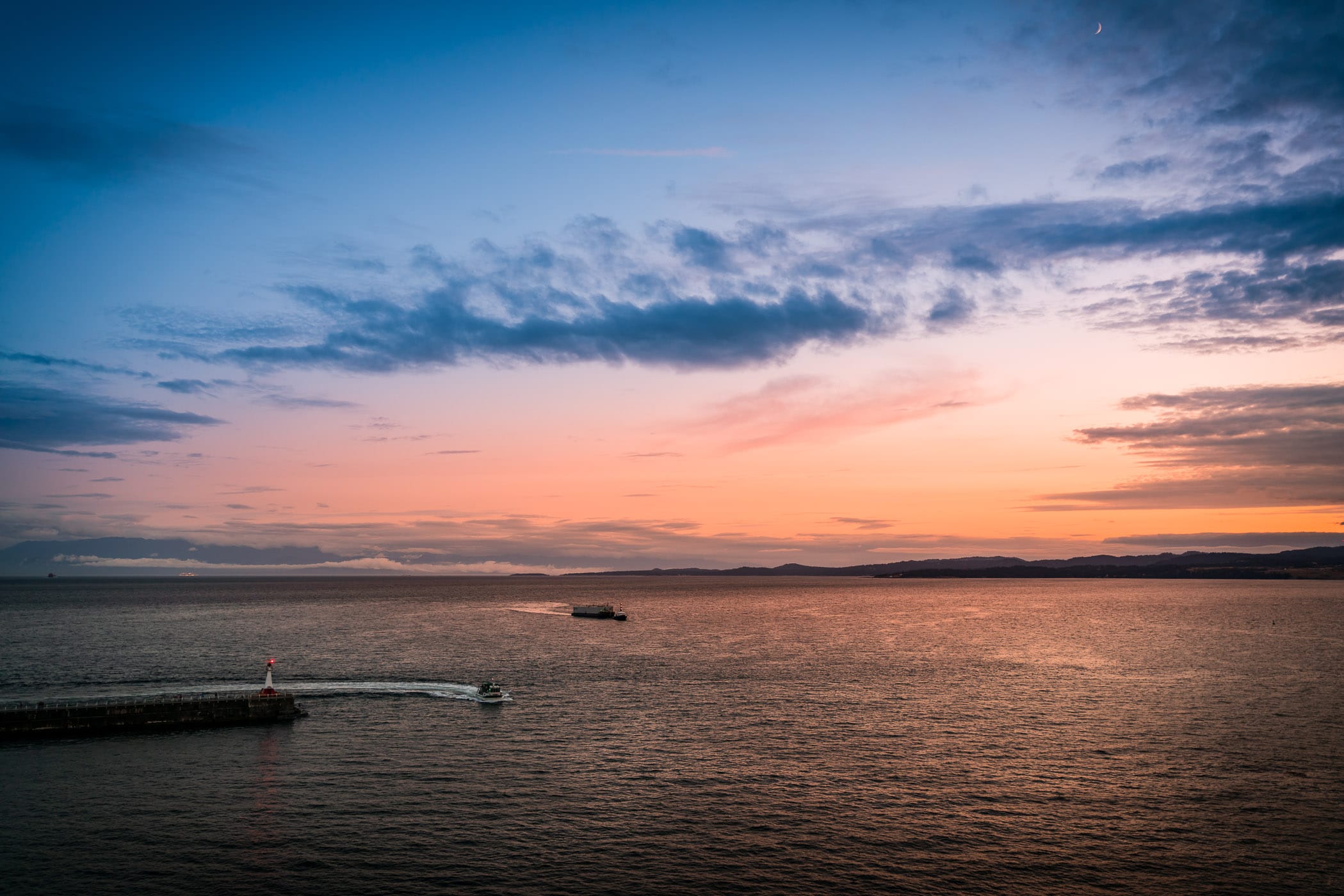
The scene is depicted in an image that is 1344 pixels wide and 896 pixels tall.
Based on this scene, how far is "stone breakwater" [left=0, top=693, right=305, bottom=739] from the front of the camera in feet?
236

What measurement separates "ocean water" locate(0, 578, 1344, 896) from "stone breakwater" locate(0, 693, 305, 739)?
2842 millimetres

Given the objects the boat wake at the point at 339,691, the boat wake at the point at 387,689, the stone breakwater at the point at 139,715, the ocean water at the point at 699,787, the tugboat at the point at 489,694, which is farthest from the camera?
the boat wake at the point at 387,689

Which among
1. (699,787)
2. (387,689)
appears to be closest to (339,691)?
(387,689)

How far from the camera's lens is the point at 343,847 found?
4603 centimetres

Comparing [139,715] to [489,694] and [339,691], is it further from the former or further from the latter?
[489,694]

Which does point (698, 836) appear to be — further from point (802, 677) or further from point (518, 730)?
point (802, 677)

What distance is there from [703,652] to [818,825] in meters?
91.4

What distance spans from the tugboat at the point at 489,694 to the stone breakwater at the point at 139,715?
18.1m

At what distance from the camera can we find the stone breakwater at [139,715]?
72000 mm

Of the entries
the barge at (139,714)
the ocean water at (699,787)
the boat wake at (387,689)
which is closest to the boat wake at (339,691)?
the boat wake at (387,689)

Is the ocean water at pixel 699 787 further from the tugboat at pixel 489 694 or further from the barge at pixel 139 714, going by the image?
the barge at pixel 139 714

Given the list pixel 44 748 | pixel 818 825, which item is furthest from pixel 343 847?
pixel 44 748

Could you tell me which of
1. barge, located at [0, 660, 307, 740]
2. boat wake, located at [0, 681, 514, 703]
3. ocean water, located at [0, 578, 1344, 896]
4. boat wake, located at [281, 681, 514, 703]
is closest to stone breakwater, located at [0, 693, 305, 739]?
barge, located at [0, 660, 307, 740]

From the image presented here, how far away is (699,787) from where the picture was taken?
57656mm
